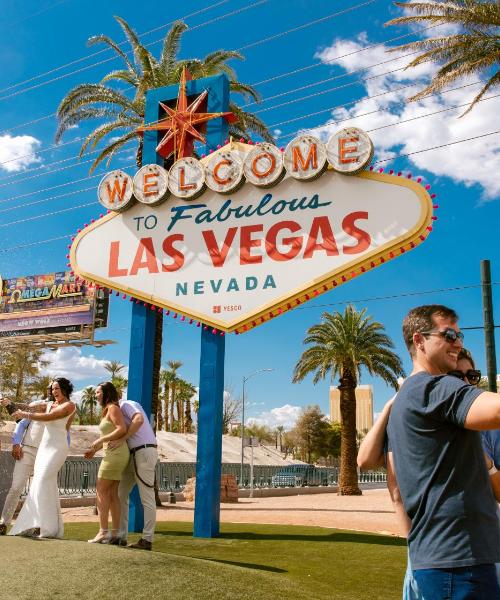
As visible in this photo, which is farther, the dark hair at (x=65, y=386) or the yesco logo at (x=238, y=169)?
the yesco logo at (x=238, y=169)

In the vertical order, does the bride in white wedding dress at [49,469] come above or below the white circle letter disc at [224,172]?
below

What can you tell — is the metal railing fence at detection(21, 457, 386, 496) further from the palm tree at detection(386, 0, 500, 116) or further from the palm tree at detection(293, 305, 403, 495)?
the palm tree at detection(386, 0, 500, 116)

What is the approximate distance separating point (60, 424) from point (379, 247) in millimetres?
5281

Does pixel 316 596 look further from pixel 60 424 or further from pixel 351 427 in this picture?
pixel 351 427

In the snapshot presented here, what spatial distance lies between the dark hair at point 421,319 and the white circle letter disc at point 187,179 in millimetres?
9040

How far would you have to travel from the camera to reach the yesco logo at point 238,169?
10234 mm

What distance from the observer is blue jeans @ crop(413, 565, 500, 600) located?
2113 millimetres

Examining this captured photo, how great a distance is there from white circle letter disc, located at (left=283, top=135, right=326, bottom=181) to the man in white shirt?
505 cm

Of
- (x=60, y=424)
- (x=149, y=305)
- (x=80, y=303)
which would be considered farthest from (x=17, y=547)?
(x=80, y=303)

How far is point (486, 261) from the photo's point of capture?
1548 cm

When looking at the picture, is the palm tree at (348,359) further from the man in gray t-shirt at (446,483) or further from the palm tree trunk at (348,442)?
the man in gray t-shirt at (446,483)

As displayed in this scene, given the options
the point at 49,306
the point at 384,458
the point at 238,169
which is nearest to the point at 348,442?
the point at 49,306

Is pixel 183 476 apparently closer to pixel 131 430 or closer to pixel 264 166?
pixel 264 166

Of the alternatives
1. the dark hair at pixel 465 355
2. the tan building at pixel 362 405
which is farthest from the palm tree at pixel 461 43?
the tan building at pixel 362 405
